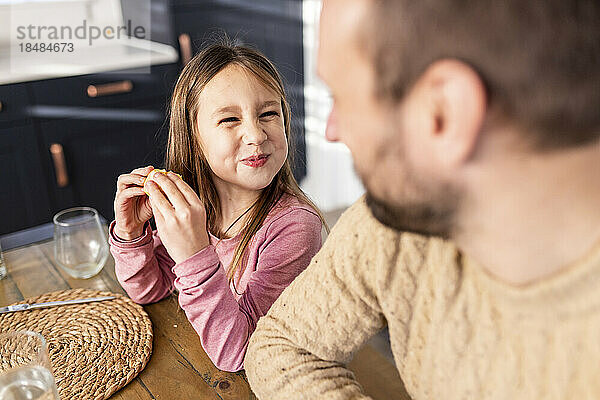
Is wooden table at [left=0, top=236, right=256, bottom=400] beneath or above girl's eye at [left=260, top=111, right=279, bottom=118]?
beneath

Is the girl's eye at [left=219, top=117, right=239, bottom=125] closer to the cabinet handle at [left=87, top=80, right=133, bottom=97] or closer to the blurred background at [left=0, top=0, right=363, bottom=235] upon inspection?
the blurred background at [left=0, top=0, right=363, bottom=235]

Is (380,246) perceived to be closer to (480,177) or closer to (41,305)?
(480,177)

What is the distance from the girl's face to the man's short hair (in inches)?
24.6

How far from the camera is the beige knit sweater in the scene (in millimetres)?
617

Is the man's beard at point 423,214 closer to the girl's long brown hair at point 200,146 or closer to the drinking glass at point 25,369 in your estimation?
the drinking glass at point 25,369

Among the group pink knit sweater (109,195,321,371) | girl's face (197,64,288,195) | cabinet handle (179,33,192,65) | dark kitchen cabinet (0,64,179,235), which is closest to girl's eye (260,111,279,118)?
girl's face (197,64,288,195)

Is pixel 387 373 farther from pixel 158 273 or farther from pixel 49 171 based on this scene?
pixel 49 171

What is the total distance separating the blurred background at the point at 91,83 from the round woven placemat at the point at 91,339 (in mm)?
1716

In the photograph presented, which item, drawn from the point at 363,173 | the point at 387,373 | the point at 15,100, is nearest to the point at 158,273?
the point at 387,373

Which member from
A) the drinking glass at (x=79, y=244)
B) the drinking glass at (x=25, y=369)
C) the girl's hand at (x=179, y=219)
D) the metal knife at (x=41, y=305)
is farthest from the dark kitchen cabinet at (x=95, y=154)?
the drinking glass at (x=25, y=369)

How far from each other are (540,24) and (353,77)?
6.8 inches

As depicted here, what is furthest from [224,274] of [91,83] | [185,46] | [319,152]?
[319,152]

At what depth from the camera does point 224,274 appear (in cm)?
99

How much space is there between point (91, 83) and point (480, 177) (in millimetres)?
2539
